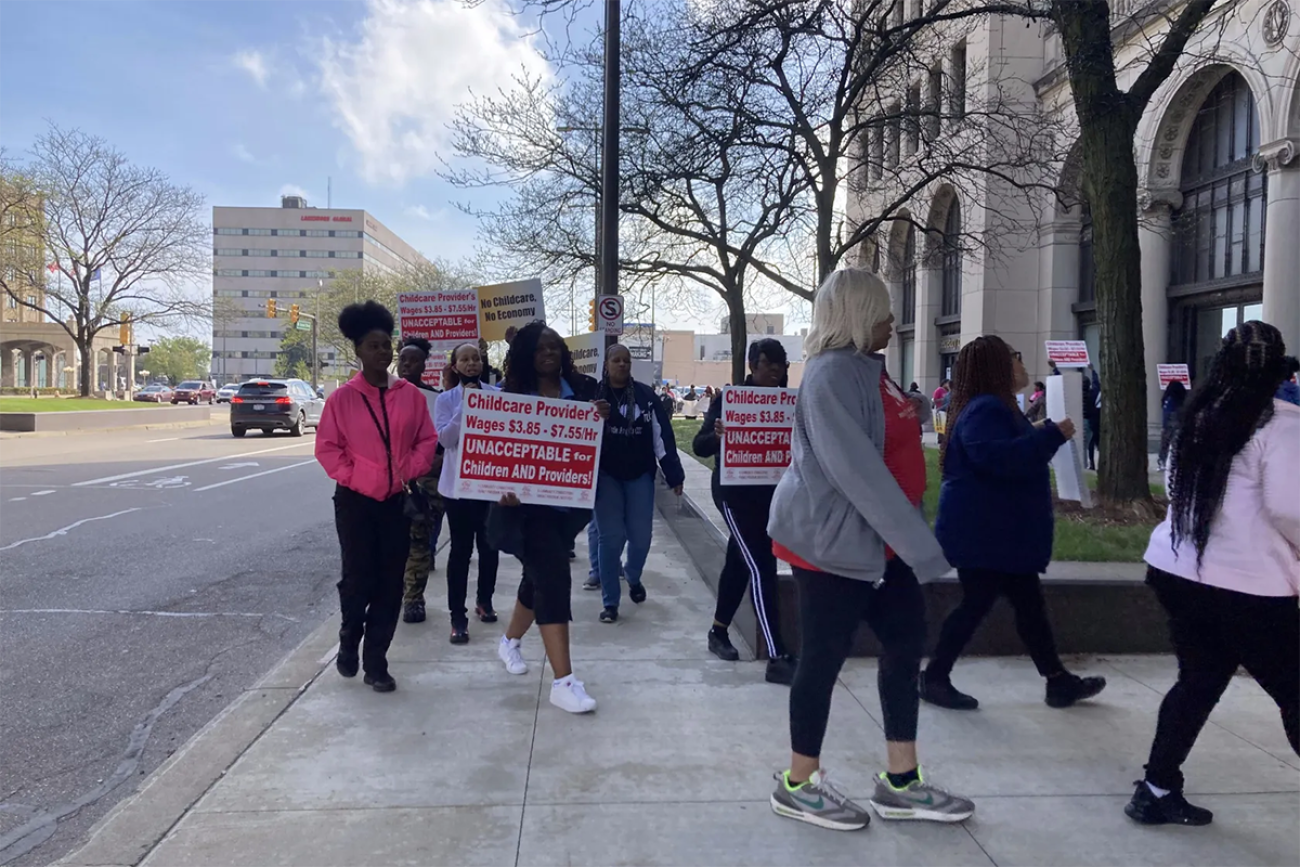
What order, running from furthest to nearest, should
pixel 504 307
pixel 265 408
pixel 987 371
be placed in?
pixel 265 408 < pixel 504 307 < pixel 987 371

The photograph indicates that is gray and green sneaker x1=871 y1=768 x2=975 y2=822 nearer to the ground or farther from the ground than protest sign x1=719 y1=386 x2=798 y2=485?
nearer to the ground

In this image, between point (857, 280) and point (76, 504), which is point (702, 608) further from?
point (76, 504)

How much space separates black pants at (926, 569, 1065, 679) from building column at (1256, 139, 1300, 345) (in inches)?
627

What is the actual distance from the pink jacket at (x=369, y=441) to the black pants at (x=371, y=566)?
0.35 feet

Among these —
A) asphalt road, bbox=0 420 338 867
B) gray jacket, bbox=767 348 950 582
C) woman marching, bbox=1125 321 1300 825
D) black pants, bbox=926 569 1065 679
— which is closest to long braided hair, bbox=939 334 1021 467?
black pants, bbox=926 569 1065 679

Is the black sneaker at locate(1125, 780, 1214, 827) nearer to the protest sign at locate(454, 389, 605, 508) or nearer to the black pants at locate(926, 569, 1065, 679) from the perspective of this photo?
the black pants at locate(926, 569, 1065, 679)

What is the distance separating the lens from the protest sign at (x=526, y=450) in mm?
4934

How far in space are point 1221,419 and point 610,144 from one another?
32.7 ft

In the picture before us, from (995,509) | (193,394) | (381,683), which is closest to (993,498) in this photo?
(995,509)

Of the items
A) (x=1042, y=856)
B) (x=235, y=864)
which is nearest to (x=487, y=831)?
(x=235, y=864)

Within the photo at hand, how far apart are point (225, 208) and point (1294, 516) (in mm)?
142637

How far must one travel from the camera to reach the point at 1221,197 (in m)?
20.7

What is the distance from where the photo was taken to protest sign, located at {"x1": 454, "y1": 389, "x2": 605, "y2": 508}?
493 centimetres

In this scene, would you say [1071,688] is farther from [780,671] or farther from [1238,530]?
[1238,530]
